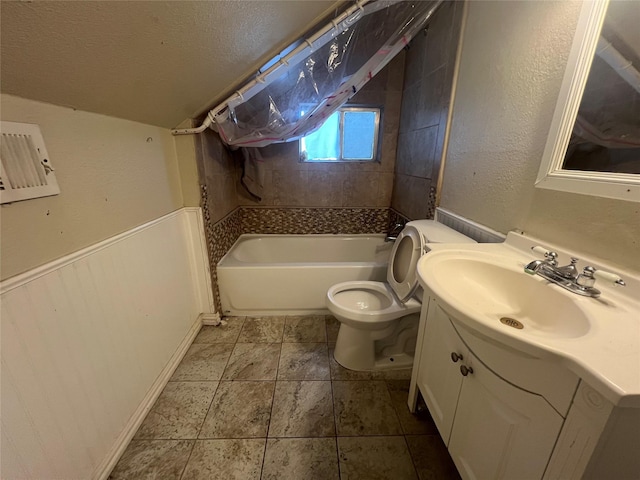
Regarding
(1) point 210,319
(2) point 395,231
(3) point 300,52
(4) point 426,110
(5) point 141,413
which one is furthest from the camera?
(2) point 395,231

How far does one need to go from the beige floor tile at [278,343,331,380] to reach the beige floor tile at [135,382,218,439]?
15.8 inches

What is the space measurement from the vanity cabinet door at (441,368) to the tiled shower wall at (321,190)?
168 cm

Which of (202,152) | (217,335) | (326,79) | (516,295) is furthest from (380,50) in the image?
(217,335)

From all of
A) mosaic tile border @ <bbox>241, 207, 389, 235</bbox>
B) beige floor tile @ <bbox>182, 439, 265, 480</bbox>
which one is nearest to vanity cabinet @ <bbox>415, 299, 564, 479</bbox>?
beige floor tile @ <bbox>182, 439, 265, 480</bbox>

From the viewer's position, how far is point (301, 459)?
1.11m

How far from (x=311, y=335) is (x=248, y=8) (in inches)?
70.6

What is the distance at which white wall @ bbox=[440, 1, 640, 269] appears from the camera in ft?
2.64

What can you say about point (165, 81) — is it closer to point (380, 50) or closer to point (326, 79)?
point (326, 79)

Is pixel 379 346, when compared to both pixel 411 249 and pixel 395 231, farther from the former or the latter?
pixel 395 231

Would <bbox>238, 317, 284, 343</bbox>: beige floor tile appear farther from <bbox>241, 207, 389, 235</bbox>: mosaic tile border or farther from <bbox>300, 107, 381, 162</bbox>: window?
<bbox>300, 107, 381, 162</bbox>: window

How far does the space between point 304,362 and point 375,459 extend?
0.63 m

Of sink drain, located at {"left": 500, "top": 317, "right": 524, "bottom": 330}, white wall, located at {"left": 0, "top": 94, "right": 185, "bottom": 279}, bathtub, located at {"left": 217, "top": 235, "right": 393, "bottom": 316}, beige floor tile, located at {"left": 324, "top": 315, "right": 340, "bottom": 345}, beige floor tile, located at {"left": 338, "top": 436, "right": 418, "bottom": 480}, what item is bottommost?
beige floor tile, located at {"left": 338, "top": 436, "right": 418, "bottom": 480}

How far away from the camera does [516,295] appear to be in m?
0.87

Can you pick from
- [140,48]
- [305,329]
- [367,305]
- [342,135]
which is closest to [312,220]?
[342,135]
